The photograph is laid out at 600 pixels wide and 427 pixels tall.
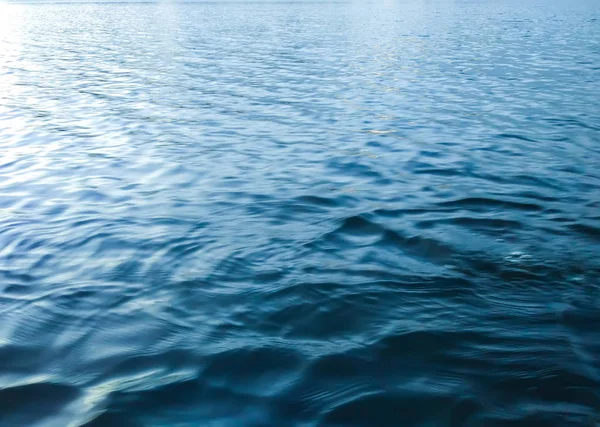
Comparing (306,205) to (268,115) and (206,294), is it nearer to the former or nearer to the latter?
(206,294)

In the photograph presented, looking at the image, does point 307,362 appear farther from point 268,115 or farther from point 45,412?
point 268,115

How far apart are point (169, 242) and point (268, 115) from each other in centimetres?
1006

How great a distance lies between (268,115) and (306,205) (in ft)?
27.3

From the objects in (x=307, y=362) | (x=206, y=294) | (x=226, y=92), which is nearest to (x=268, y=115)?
(x=226, y=92)

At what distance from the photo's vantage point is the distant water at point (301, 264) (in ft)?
17.6

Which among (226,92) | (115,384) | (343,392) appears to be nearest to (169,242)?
(115,384)

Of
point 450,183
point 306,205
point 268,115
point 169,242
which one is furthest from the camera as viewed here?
point 268,115

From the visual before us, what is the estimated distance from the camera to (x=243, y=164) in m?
13.2

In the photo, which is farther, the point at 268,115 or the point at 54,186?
the point at 268,115

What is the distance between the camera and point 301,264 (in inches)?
316

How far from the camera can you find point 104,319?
6688 millimetres

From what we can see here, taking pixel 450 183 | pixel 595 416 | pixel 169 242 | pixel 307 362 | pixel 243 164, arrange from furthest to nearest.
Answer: pixel 243 164
pixel 450 183
pixel 169 242
pixel 307 362
pixel 595 416

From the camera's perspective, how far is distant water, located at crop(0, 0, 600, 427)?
5375mm

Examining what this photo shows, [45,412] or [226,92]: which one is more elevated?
[45,412]
